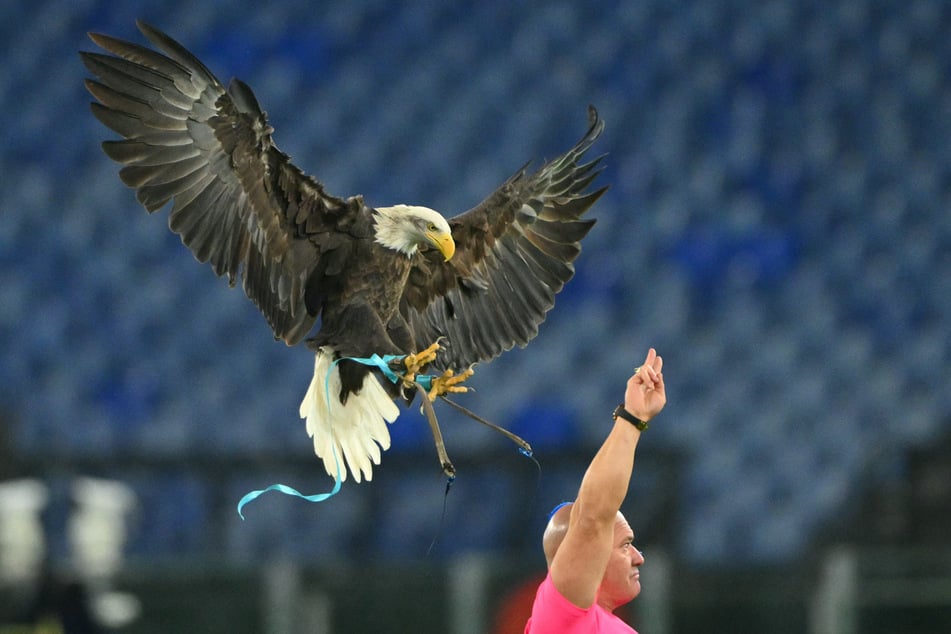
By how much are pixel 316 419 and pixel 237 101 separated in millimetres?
526

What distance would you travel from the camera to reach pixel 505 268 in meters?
2.98

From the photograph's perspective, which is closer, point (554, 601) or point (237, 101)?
point (554, 601)

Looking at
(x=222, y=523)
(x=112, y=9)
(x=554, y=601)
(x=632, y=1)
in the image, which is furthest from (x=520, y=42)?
(x=554, y=601)

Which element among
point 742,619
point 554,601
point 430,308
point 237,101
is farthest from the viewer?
point 742,619

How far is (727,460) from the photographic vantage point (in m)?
5.58

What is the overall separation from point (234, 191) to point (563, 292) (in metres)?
2.98

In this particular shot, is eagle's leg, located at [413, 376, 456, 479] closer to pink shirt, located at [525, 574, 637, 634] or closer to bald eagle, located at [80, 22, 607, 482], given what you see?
pink shirt, located at [525, 574, 637, 634]

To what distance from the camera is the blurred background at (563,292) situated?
5273mm

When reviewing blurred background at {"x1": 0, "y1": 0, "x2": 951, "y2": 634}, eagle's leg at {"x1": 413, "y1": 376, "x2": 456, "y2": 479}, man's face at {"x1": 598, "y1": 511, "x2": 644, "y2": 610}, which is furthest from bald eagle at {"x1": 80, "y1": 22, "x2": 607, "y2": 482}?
blurred background at {"x1": 0, "y1": 0, "x2": 951, "y2": 634}

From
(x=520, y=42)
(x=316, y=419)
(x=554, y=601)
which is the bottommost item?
(x=554, y=601)

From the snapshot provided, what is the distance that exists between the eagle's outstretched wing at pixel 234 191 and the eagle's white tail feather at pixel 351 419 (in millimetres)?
97

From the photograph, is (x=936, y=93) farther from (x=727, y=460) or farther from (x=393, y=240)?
(x=393, y=240)

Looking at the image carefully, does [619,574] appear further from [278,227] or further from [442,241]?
[278,227]

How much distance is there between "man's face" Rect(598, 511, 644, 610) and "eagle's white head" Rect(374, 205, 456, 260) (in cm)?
61
